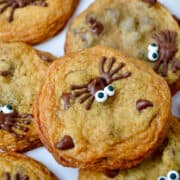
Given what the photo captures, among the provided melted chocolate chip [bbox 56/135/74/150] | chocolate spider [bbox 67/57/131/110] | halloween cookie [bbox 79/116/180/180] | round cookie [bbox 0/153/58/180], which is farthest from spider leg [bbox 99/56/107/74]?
round cookie [bbox 0/153/58/180]

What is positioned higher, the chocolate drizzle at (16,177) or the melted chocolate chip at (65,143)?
the melted chocolate chip at (65,143)

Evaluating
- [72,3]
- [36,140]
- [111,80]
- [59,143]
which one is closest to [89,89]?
[111,80]

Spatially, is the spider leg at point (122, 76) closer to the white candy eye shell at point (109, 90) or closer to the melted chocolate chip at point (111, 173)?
the white candy eye shell at point (109, 90)

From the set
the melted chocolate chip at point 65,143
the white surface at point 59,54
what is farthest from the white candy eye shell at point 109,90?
the white surface at point 59,54

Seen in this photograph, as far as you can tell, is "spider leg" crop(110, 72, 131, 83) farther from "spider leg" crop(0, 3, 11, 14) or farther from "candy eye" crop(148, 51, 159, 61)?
"spider leg" crop(0, 3, 11, 14)

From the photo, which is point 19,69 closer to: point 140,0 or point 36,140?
point 36,140

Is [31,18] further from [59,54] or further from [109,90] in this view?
[109,90]

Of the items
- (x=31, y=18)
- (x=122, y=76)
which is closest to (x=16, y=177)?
(x=122, y=76)

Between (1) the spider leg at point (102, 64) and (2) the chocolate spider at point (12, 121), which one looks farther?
(2) the chocolate spider at point (12, 121)

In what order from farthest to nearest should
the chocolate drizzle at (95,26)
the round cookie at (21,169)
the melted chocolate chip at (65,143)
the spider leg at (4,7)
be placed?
the spider leg at (4,7), the chocolate drizzle at (95,26), the round cookie at (21,169), the melted chocolate chip at (65,143)
